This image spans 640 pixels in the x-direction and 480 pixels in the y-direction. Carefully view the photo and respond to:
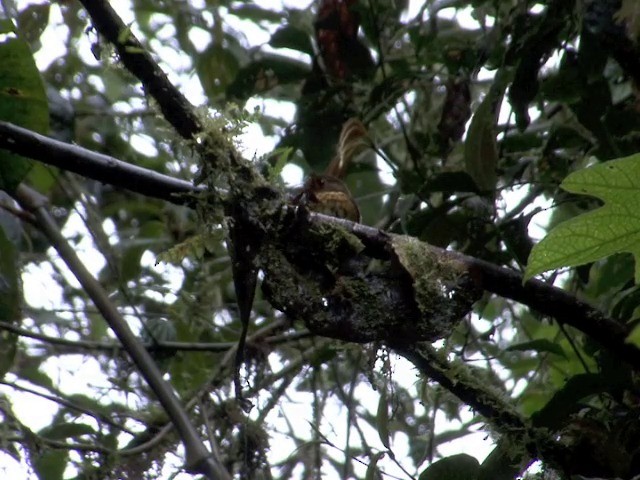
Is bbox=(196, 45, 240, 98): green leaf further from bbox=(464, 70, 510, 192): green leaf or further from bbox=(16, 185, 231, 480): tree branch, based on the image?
bbox=(464, 70, 510, 192): green leaf

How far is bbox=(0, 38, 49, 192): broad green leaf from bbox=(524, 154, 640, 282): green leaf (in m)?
0.66

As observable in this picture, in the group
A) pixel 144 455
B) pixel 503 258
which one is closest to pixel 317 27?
pixel 503 258

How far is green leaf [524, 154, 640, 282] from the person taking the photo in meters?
0.81

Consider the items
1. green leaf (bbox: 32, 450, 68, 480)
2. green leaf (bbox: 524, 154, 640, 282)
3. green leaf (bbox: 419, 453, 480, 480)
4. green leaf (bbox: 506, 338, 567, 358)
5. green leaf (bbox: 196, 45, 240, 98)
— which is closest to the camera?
green leaf (bbox: 524, 154, 640, 282)

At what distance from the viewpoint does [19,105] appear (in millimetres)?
1144

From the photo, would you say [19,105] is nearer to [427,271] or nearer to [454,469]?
[427,271]

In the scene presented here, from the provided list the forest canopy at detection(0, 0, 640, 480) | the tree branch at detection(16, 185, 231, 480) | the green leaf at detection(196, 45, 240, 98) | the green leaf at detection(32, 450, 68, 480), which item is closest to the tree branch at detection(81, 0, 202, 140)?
the forest canopy at detection(0, 0, 640, 480)

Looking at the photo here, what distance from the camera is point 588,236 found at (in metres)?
0.83

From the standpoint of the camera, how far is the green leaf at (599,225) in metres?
0.81

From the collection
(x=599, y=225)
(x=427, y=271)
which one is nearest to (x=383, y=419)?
(x=427, y=271)

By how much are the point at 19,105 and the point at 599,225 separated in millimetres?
726

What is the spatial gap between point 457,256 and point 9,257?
2.72 feet

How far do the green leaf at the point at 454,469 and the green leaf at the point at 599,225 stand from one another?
1.16 ft

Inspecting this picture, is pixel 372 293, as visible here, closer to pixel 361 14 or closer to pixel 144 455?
pixel 144 455
